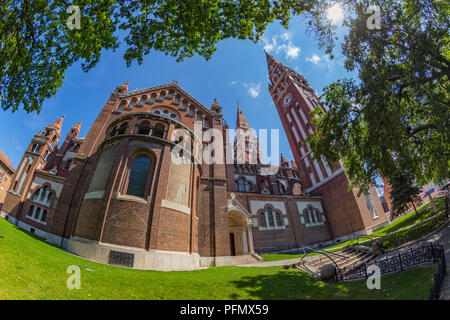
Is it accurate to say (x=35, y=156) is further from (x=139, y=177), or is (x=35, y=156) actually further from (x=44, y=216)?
(x=139, y=177)

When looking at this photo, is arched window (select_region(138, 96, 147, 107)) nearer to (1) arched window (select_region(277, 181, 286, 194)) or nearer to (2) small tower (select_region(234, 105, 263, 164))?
(1) arched window (select_region(277, 181, 286, 194))

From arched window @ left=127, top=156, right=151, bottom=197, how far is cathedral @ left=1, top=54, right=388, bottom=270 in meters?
→ 0.07

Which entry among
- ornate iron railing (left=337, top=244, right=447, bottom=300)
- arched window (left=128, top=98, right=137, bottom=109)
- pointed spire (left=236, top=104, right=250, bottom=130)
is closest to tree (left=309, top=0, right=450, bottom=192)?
ornate iron railing (left=337, top=244, right=447, bottom=300)

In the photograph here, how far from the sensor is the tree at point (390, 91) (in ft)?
27.8

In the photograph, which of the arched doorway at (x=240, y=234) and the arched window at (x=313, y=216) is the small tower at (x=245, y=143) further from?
the arched doorway at (x=240, y=234)

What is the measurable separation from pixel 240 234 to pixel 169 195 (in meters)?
10.1

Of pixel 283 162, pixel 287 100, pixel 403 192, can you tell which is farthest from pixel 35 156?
pixel 403 192

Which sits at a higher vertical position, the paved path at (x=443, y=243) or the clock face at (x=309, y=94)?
the clock face at (x=309, y=94)

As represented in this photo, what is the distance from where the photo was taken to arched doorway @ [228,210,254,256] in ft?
64.3

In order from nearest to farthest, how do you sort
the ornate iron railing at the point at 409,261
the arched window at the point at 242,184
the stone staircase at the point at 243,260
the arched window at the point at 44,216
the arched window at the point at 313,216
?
the ornate iron railing at the point at 409,261 → the stone staircase at the point at 243,260 → the arched window at the point at 44,216 → the arched window at the point at 313,216 → the arched window at the point at 242,184

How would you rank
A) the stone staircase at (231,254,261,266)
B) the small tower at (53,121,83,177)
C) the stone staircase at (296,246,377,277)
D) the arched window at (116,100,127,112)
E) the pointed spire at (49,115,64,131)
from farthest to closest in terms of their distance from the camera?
the pointed spire at (49,115,64,131) → the small tower at (53,121,83,177) → the arched window at (116,100,127,112) → the stone staircase at (231,254,261,266) → the stone staircase at (296,246,377,277)

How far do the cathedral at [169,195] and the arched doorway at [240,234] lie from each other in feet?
0.36

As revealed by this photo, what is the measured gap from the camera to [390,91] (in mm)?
8781

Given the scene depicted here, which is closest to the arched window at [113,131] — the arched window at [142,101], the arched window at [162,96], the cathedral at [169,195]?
the cathedral at [169,195]
